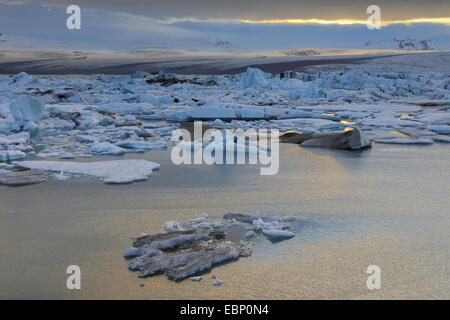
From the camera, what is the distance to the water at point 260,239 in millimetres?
3578

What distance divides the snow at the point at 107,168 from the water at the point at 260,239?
25 centimetres

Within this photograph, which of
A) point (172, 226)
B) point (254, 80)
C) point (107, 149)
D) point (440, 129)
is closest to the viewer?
point (172, 226)

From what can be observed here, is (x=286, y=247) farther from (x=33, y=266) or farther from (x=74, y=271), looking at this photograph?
(x=33, y=266)

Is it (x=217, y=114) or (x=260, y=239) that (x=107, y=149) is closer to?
(x=260, y=239)

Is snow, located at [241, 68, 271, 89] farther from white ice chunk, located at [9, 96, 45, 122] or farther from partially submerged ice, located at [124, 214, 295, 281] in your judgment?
partially submerged ice, located at [124, 214, 295, 281]

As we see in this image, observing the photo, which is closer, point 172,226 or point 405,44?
point 172,226

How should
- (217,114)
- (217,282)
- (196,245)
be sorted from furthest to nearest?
1. (217,114)
2. (196,245)
3. (217,282)

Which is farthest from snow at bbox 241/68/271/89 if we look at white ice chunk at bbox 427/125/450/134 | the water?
the water

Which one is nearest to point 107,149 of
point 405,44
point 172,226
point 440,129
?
point 172,226

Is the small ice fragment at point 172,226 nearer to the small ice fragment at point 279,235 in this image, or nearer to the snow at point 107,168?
the small ice fragment at point 279,235

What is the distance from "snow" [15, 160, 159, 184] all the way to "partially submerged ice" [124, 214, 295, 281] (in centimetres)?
216

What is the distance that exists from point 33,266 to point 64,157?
16.3ft

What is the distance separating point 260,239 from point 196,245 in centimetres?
63

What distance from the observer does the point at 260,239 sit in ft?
Answer: 14.7
